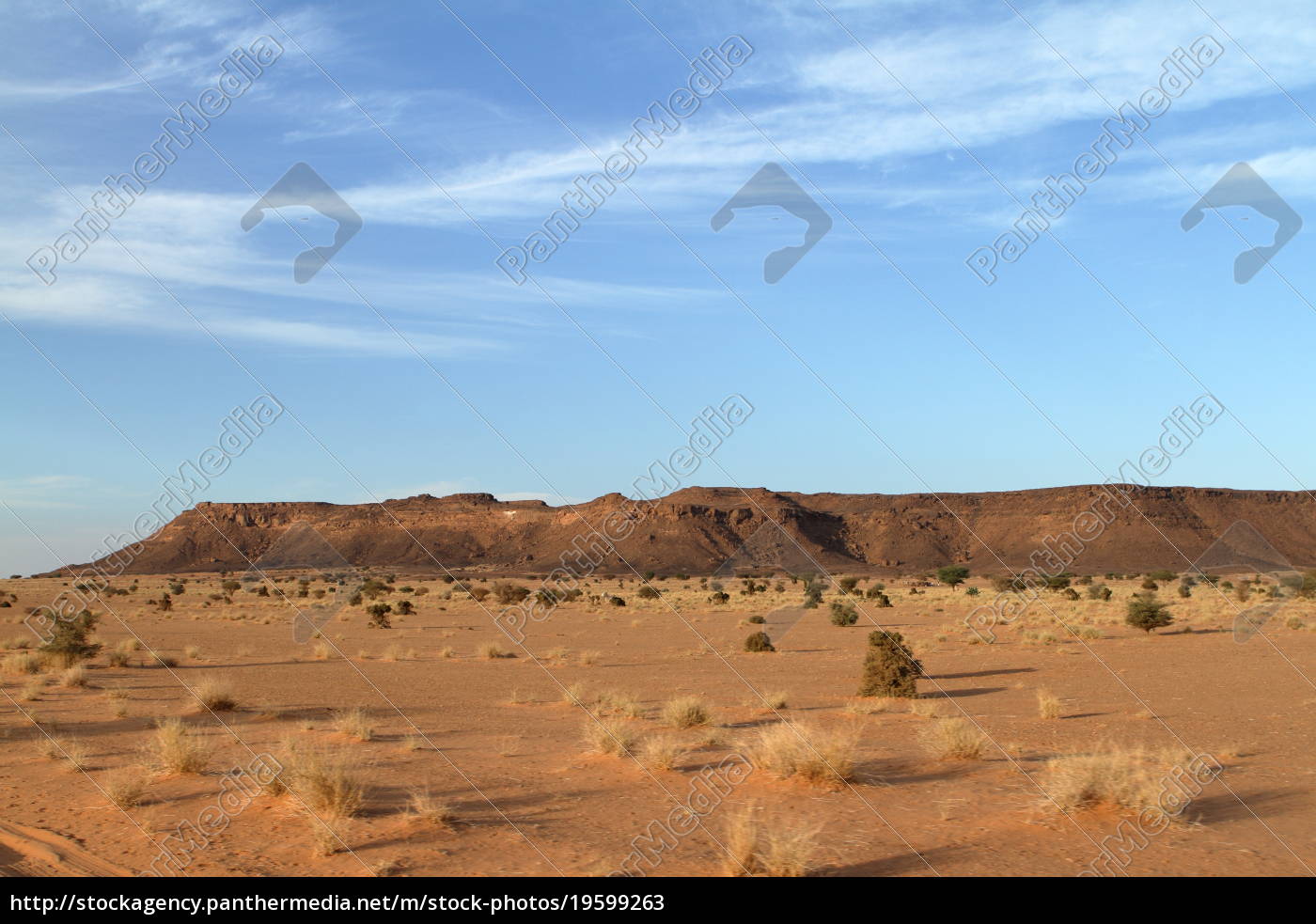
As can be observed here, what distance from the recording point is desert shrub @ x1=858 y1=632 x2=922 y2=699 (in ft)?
60.0

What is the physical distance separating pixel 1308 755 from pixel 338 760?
39.0 feet

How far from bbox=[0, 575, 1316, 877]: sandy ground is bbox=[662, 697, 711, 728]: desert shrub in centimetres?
31

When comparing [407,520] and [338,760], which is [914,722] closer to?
[338,760]

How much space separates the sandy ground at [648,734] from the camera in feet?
26.3

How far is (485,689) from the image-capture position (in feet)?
66.8

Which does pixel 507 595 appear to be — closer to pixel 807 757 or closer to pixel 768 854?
pixel 807 757

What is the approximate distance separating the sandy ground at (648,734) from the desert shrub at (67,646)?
2.20ft

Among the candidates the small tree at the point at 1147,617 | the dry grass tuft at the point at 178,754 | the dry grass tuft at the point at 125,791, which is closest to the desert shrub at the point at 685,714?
the dry grass tuft at the point at 178,754

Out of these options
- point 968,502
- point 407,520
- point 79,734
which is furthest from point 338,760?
point 407,520

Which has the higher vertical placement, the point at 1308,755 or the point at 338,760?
the point at 338,760

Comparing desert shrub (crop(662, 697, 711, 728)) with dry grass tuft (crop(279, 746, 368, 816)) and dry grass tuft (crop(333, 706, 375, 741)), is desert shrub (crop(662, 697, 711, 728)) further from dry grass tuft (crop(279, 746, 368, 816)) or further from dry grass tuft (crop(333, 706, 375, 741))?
dry grass tuft (crop(279, 746, 368, 816))

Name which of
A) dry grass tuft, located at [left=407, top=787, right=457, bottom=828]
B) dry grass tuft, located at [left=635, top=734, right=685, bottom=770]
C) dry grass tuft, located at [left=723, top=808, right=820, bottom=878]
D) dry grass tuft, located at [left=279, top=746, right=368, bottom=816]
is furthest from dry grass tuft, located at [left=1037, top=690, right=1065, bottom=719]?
dry grass tuft, located at [left=279, top=746, right=368, bottom=816]

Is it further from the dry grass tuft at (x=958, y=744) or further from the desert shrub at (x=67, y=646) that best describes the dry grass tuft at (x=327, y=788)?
the desert shrub at (x=67, y=646)

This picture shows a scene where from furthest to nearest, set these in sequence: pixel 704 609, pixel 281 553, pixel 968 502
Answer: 1. pixel 281 553
2. pixel 968 502
3. pixel 704 609
